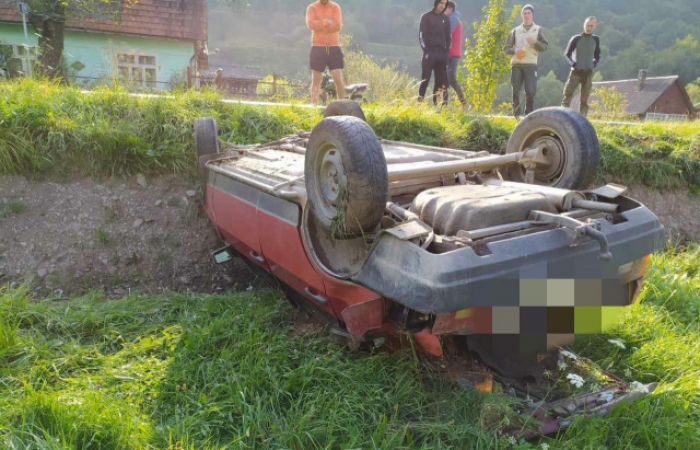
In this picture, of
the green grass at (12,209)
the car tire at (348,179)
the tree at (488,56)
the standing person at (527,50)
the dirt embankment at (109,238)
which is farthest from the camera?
the tree at (488,56)

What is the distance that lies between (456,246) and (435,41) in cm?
641

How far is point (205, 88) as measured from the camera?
6.94 meters

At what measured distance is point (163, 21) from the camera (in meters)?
19.7

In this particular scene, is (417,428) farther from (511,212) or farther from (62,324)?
(62,324)

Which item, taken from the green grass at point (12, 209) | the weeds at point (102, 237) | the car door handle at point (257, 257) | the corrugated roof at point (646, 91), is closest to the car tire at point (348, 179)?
the car door handle at point (257, 257)

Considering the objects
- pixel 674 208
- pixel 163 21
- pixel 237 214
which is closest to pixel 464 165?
pixel 237 214

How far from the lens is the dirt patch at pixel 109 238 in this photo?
4.81 metres

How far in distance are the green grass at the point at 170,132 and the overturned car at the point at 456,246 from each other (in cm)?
255

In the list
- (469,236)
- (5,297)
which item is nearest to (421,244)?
(469,236)

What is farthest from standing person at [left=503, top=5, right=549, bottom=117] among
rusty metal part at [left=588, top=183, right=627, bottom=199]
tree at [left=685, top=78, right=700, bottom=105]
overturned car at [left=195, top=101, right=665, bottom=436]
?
tree at [left=685, top=78, right=700, bottom=105]

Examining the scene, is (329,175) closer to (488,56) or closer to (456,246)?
(456,246)

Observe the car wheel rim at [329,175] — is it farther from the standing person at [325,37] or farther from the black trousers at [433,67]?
the black trousers at [433,67]

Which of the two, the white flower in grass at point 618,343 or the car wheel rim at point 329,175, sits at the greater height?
the car wheel rim at point 329,175

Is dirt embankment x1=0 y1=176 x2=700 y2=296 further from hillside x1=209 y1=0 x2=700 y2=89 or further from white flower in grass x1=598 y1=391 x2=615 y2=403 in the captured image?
hillside x1=209 y1=0 x2=700 y2=89
